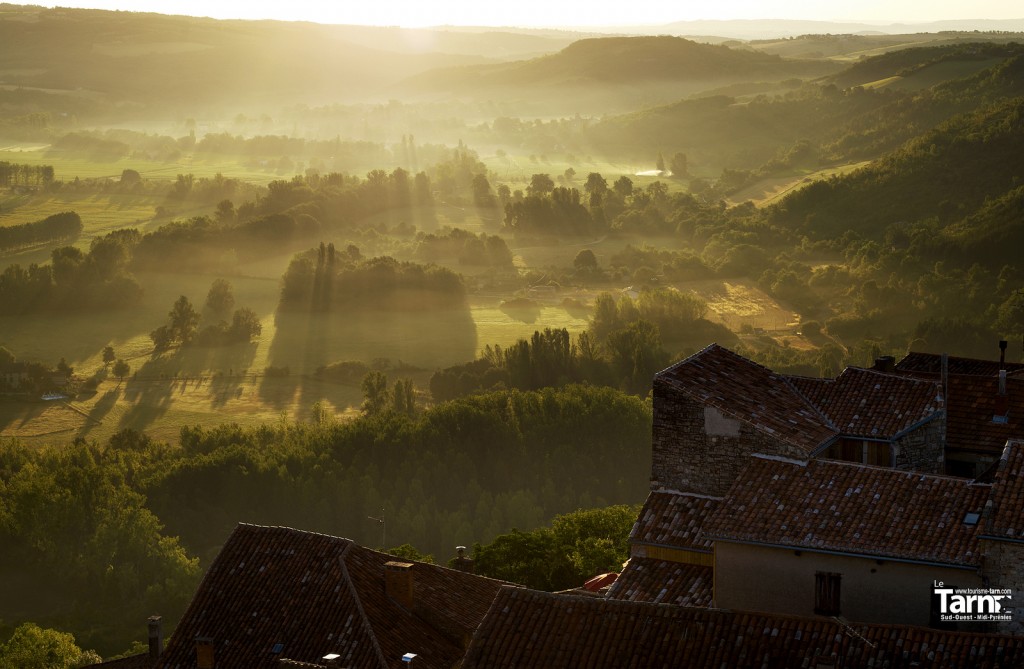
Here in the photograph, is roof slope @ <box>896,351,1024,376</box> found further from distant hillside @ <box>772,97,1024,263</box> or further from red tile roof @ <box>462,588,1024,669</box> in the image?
distant hillside @ <box>772,97,1024,263</box>

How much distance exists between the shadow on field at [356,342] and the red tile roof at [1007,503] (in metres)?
51.8

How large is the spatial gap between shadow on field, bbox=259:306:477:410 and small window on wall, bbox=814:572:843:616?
2000 inches

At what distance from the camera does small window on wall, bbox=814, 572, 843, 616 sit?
1912 centimetres

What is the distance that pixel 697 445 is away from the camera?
22844mm

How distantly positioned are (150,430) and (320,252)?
35.5 meters

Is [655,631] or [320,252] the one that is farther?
[320,252]

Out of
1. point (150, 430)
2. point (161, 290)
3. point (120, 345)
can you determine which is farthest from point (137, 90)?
point (150, 430)

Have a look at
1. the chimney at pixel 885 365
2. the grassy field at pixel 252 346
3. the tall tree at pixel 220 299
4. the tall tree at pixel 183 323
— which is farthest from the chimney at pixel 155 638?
the tall tree at pixel 220 299

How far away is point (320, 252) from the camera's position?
97500mm

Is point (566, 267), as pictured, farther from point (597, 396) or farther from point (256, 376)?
point (597, 396)

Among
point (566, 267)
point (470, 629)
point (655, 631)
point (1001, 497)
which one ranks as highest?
point (1001, 497)

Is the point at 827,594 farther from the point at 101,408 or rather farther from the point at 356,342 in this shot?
the point at 356,342

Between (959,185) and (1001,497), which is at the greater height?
(1001,497)

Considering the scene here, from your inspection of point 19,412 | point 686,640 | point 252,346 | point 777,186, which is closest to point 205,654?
point 686,640
